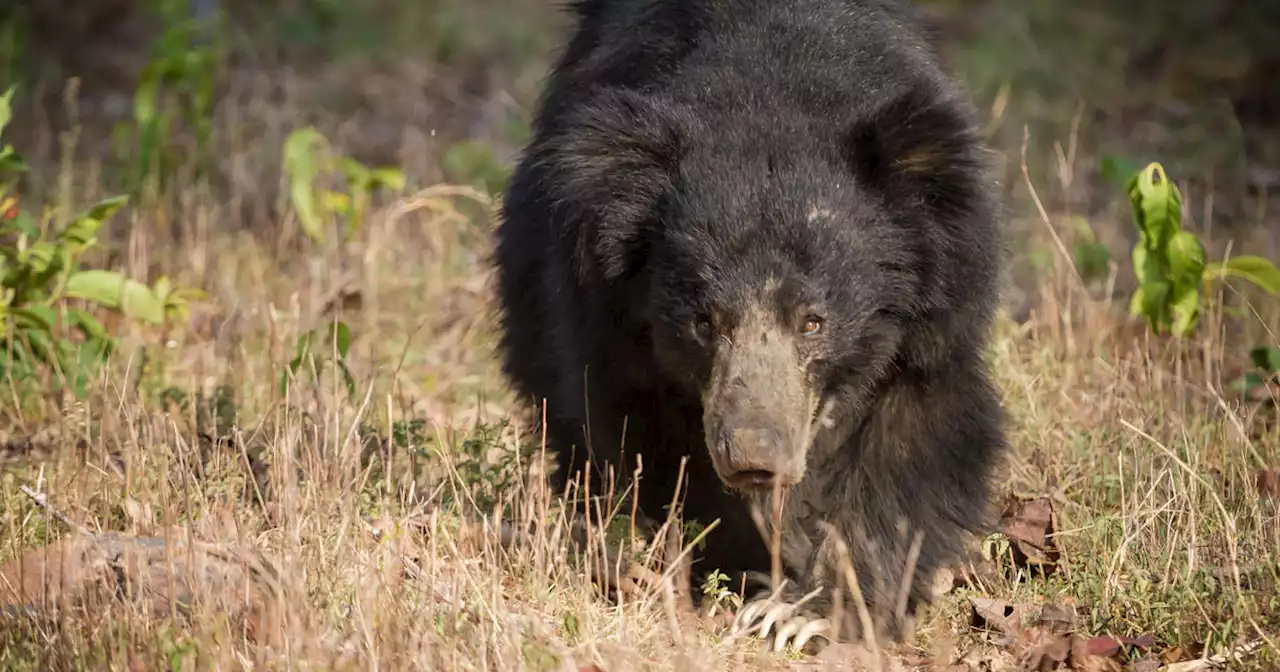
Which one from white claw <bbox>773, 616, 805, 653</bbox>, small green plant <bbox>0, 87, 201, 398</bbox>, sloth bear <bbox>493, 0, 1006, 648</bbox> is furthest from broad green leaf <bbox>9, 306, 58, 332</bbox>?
white claw <bbox>773, 616, 805, 653</bbox>

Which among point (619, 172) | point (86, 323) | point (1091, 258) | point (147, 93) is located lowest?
point (1091, 258)

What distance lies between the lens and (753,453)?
343 centimetres

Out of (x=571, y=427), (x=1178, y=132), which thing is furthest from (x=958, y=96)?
(x=1178, y=132)

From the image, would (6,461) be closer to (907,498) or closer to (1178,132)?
(907,498)

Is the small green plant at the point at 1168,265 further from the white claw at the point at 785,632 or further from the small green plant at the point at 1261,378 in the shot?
the white claw at the point at 785,632

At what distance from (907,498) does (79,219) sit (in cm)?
251

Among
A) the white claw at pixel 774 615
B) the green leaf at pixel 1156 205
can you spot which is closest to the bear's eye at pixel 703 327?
the white claw at pixel 774 615

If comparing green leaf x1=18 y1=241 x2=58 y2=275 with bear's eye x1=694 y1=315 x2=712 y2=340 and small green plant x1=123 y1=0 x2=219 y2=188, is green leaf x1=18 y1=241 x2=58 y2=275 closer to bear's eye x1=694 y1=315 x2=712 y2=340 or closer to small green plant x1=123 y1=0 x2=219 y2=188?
small green plant x1=123 y1=0 x2=219 y2=188

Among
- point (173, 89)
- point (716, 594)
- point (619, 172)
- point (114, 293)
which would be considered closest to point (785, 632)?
point (716, 594)

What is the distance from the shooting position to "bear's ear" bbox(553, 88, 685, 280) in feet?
12.3

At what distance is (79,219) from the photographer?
473cm

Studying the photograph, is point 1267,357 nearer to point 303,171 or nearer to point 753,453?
point 753,453

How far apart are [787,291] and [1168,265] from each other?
1.74 meters

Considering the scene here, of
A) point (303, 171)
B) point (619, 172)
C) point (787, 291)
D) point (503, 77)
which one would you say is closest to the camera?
point (787, 291)
